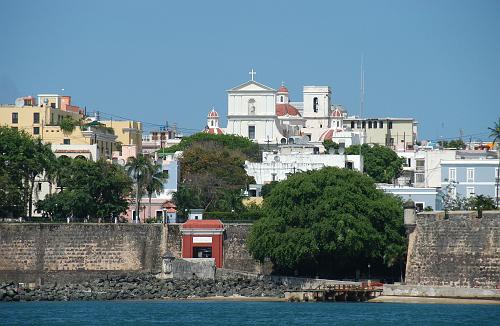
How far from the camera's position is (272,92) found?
14775cm

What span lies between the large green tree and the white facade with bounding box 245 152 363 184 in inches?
1247

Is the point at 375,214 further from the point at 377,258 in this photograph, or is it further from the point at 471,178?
the point at 471,178

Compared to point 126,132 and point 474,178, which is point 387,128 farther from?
point 474,178

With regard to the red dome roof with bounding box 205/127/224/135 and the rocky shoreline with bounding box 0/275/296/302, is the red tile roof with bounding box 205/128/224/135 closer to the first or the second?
the red dome roof with bounding box 205/127/224/135

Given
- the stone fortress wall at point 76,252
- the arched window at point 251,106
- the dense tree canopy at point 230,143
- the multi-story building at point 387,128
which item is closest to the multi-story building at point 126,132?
the dense tree canopy at point 230,143

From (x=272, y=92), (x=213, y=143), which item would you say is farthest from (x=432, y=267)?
(x=272, y=92)

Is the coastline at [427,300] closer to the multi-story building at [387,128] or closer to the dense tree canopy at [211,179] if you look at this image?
the dense tree canopy at [211,179]

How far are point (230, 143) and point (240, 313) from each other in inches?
2400

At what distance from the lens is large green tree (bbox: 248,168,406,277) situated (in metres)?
84.5

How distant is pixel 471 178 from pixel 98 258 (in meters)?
30.0

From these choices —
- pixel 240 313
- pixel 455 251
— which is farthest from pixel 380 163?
pixel 240 313

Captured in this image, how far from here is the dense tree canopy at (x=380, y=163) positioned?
429ft

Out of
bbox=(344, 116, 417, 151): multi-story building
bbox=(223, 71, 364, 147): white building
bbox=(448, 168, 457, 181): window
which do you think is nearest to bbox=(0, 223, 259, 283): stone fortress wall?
bbox=(448, 168, 457, 181): window

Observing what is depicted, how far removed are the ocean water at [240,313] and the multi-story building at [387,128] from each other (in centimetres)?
8296
